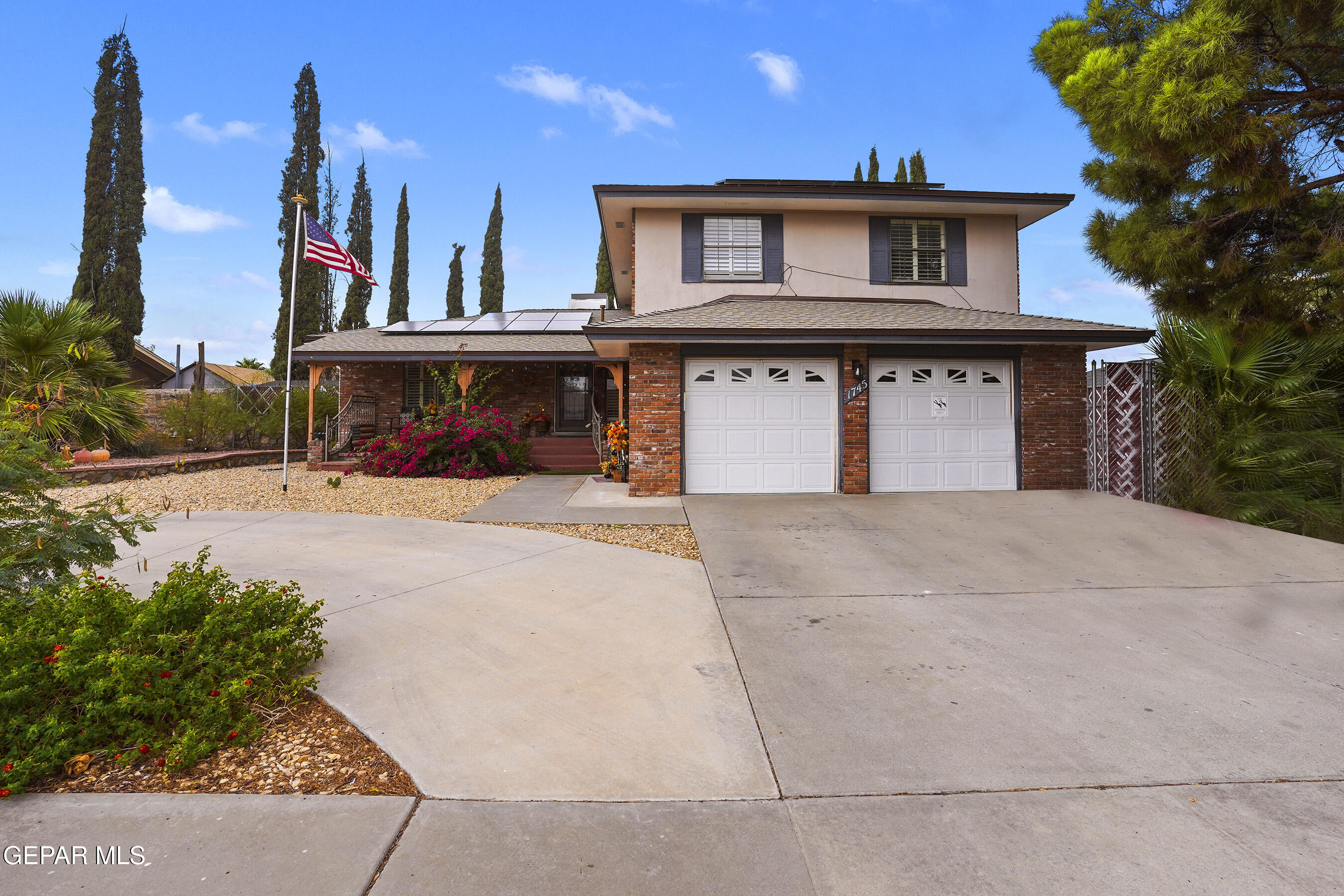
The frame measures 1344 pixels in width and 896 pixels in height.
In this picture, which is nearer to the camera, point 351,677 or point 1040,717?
point 1040,717

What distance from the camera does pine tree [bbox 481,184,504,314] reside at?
120ft

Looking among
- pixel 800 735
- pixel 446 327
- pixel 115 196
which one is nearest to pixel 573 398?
pixel 446 327

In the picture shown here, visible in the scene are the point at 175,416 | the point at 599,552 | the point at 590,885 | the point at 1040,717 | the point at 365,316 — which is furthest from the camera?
the point at 365,316

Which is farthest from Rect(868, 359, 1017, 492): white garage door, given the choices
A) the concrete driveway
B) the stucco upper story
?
the concrete driveway

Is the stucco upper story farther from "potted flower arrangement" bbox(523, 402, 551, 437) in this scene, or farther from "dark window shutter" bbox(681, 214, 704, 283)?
"potted flower arrangement" bbox(523, 402, 551, 437)

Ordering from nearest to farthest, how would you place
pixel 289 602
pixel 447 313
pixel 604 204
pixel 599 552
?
pixel 289 602
pixel 599 552
pixel 604 204
pixel 447 313

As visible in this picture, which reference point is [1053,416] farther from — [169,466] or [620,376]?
[169,466]

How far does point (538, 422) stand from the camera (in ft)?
Result: 57.8

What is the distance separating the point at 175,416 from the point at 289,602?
1592 centimetres

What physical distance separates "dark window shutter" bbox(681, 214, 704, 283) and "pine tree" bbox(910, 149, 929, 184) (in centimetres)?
2188

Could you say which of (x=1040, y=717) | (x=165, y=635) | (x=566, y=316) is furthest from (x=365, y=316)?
(x=1040, y=717)

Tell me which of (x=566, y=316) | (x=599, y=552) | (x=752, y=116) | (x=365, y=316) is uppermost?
(x=752, y=116)

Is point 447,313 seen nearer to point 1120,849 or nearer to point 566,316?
point 566,316

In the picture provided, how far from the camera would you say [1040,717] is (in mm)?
3260
